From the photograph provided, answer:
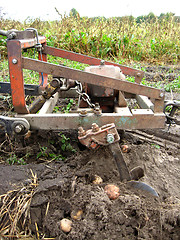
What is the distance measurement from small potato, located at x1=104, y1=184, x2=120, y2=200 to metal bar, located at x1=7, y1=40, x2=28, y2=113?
3.81 ft

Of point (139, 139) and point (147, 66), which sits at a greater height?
point (147, 66)

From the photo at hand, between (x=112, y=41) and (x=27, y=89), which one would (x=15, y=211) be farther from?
(x=112, y=41)

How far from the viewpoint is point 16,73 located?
7.44ft

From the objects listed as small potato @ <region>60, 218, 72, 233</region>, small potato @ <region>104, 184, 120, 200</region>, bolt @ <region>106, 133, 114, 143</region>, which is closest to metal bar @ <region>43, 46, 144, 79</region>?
bolt @ <region>106, 133, 114, 143</region>

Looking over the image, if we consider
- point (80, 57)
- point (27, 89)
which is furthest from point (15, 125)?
point (80, 57)

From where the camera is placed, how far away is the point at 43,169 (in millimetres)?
2287

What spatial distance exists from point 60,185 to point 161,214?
0.86 metres

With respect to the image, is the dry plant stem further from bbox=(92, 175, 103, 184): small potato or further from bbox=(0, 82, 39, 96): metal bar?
bbox=(0, 82, 39, 96): metal bar

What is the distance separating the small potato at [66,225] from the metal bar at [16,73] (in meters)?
1.20

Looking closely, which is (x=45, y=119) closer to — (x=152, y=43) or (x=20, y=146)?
(x=20, y=146)

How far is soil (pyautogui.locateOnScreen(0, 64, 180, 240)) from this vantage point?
5.62 ft

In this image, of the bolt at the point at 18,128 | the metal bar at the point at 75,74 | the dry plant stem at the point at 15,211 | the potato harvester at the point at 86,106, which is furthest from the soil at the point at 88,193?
the metal bar at the point at 75,74

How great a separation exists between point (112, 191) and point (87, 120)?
774 millimetres

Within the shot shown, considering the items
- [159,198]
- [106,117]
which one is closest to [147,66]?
[106,117]
